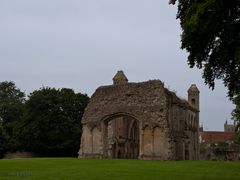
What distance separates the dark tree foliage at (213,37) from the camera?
1888cm

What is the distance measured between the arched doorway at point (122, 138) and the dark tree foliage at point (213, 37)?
32.2m

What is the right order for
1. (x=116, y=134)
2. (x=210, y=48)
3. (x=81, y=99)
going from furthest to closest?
(x=81, y=99)
(x=116, y=134)
(x=210, y=48)

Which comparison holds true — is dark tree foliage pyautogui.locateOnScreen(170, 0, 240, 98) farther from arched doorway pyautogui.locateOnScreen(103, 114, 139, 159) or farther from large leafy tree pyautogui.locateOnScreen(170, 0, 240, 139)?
arched doorway pyautogui.locateOnScreen(103, 114, 139, 159)

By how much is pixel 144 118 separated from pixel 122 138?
1270 cm

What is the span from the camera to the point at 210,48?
2080 cm

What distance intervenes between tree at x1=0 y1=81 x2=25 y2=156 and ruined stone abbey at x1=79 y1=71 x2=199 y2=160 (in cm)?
1246

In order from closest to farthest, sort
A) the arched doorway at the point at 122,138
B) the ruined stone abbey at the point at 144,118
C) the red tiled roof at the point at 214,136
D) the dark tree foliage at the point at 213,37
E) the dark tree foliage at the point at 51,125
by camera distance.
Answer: the dark tree foliage at the point at 213,37 < the ruined stone abbey at the point at 144,118 < the arched doorway at the point at 122,138 < the dark tree foliage at the point at 51,125 < the red tiled roof at the point at 214,136

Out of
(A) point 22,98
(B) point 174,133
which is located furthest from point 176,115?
(A) point 22,98

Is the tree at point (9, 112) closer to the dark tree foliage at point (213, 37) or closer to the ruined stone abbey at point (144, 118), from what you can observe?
the ruined stone abbey at point (144, 118)

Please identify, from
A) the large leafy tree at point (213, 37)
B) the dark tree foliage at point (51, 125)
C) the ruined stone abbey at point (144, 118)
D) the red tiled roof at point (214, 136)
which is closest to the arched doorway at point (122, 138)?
the ruined stone abbey at point (144, 118)

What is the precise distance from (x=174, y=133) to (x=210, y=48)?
24.1m

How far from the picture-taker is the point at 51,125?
58.7 m

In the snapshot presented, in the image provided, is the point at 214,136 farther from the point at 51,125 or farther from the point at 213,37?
the point at 213,37

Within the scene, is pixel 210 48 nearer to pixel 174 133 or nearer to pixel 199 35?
pixel 199 35
